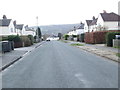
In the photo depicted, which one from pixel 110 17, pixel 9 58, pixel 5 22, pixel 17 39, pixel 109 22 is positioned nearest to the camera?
pixel 9 58

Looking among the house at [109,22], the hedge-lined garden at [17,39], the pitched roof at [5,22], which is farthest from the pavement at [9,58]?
the pitched roof at [5,22]

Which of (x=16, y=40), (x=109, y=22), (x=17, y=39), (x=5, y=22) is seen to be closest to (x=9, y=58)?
(x=17, y=39)

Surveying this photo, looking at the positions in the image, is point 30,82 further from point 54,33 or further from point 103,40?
point 54,33

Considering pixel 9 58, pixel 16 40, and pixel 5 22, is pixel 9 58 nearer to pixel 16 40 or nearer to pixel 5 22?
pixel 16 40

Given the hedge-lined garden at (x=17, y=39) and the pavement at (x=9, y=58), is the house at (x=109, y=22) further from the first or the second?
the pavement at (x=9, y=58)

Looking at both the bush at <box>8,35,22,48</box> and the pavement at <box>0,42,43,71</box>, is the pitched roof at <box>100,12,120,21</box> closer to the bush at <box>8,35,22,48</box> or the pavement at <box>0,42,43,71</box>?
the bush at <box>8,35,22,48</box>

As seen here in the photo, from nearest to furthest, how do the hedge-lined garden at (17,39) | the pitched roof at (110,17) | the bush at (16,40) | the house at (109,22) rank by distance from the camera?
the hedge-lined garden at (17,39) → the bush at (16,40) → the house at (109,22) → the pitched roof at (110,17)

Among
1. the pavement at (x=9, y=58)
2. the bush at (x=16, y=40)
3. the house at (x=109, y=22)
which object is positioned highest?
the house at (x=109, y=22)

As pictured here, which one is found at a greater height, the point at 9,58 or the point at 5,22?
the point at 5,22

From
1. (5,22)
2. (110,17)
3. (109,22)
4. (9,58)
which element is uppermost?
(110,17)

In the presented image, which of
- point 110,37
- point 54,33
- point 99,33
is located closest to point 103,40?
point 99,33

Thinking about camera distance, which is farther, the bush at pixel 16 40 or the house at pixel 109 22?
the house at pixel 109 22

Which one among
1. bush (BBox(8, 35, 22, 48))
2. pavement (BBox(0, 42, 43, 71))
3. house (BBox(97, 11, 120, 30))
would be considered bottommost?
pavement (BBox(0, 42, 43, 71))

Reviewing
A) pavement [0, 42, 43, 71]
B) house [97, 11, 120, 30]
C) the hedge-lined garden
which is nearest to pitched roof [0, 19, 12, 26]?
the hedge-lined garden
